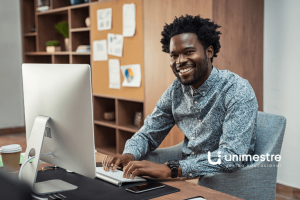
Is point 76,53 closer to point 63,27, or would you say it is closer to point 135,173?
point 63,27

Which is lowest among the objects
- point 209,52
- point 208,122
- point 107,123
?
point 107,123

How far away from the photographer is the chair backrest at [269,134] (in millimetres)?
1647

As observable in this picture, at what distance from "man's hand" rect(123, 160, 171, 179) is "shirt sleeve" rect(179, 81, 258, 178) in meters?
0.13

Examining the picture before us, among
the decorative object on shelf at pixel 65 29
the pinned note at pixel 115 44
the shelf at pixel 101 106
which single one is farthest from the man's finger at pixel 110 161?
the decorative object on shelf at pixel 65 29

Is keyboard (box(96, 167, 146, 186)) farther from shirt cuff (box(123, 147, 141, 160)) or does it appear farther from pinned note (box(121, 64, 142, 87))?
pinned note (box(121, 64, 142, 87))

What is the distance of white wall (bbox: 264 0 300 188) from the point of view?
2.77 meters

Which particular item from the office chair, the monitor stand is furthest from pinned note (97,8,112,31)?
the monitor stand

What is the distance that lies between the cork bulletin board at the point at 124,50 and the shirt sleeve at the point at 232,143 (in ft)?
6.18

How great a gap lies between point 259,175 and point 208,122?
0.34m

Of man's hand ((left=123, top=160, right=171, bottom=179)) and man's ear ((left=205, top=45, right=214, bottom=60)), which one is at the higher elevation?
man's ear ((left=205, top=45, right=214, bottom=60))

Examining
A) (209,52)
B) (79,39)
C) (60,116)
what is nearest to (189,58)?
(209,52)

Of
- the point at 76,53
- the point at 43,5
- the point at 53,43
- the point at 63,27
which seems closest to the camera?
the point at 76,53

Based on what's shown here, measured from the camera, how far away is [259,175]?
156 cm

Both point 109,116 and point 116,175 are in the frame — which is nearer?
point 116,175
